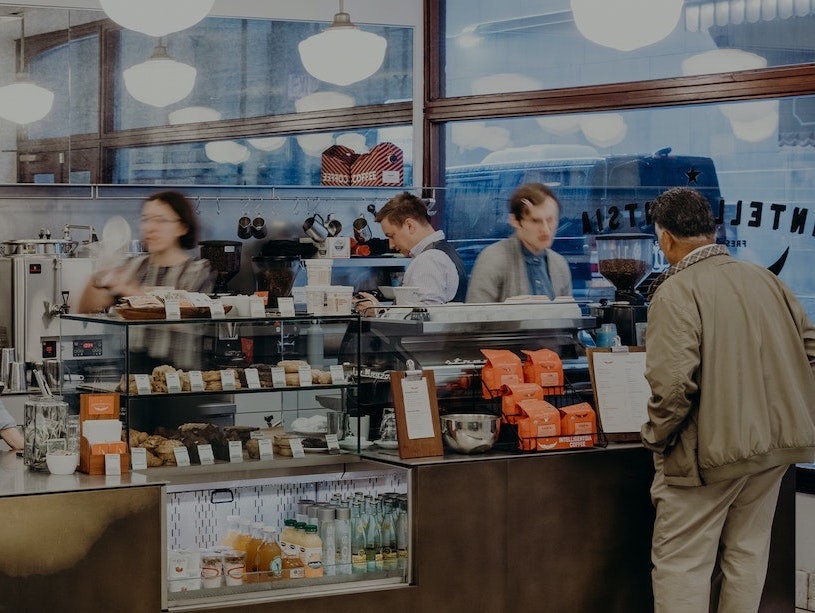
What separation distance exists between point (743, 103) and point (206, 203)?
10.2ft

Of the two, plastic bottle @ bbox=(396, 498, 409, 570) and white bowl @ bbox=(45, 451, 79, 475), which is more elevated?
white bowl @ bbox=(45, 451, 79, 475)

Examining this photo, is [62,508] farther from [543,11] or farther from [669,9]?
[543,11]

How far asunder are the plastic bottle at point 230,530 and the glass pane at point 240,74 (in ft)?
10.6

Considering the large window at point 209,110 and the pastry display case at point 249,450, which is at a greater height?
the large window at point 209,110

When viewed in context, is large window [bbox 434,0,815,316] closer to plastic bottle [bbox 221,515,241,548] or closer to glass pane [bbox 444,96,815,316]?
glass pane [bbox 444,96,815,316]

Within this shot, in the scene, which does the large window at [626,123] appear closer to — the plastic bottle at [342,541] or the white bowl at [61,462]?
the plastic bottle at [342,541]

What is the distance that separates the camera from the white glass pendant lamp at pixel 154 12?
10.8 ft

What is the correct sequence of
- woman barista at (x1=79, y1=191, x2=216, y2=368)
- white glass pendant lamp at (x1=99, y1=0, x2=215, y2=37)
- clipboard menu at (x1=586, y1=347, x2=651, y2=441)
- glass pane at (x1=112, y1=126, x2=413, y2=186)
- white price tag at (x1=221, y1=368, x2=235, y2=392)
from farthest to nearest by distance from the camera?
glass pane at (x1=112, y1=126, x2=413, y2=186) → woman barista at (x1=79, y1=191, x2=216, y2=368) → clipboard menu at (x1=586, y1=347, x2=651, y2=441) → white price tag at (x1=221, y1=368, x2=235, y2=392) → white glass pendant lamp at (x1=99, y1=0, x2=215, y2=37)

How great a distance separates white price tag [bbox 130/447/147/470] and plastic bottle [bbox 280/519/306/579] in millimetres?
522

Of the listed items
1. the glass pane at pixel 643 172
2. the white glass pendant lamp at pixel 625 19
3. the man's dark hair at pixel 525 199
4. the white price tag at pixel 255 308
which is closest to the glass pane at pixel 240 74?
the glass pane at pixel 643 172

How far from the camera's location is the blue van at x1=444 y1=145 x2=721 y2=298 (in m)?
6.20

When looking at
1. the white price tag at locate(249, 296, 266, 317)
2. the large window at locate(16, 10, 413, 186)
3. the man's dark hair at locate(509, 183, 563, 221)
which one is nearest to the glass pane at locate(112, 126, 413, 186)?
the large window at locate(16, 10, 413, 186)

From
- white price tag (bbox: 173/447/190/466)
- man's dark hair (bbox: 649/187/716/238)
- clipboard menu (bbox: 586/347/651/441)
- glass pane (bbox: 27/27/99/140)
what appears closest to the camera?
white price tag (bbox: 173/447/190/466)

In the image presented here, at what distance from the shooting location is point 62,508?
313cm
